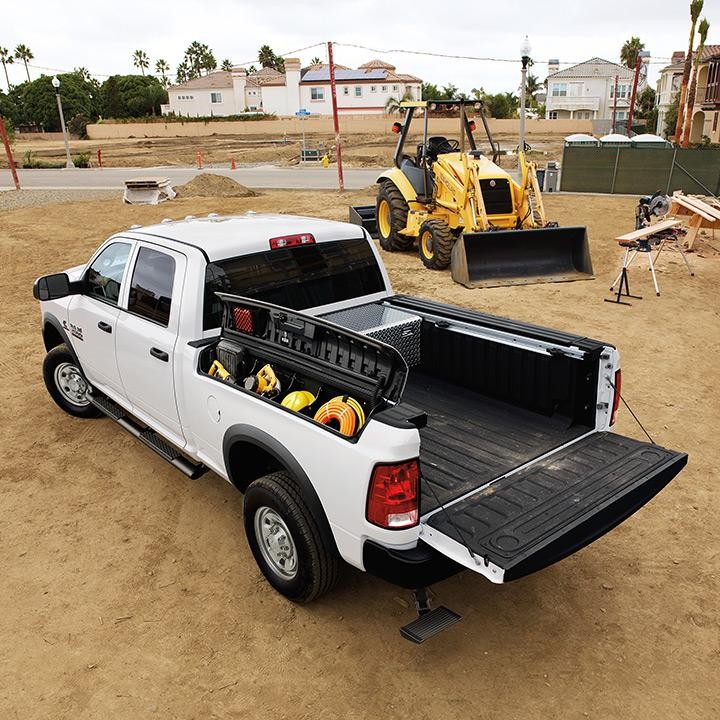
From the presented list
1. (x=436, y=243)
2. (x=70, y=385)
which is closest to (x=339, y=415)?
(x=70, y=385)

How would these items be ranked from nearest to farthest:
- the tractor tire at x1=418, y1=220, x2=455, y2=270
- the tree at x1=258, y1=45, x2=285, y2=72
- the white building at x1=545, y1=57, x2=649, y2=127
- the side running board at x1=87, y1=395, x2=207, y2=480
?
the side running board at x1=87, y1=395, x2=207, y2=480 → the tractor tire at x1=418, y1=220, x2=455, y2=270 → the white building at x1=545, y1=57, x2=649, y2=127 → the tree at x1=258, y1=45, x2=285, y2=72

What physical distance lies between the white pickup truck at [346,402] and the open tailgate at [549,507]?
0.01 meters

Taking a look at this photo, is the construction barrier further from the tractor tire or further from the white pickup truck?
the white pickup truck

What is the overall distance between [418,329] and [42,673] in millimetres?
3328

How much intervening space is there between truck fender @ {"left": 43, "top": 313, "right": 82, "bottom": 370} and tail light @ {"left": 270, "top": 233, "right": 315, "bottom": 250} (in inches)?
92.2

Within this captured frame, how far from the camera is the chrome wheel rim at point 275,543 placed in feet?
12.2

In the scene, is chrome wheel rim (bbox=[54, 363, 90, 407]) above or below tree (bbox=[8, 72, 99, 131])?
below

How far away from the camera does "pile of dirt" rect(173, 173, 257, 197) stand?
2172 cm

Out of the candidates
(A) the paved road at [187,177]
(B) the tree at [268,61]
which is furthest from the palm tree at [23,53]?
(A) the paved road at [187,177]

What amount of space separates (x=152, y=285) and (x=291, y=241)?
1078 millimetres

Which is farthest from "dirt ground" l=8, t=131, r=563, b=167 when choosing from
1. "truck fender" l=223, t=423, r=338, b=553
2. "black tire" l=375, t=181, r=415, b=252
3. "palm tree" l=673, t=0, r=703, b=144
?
"truck fender" l=223, t=423, r=338, b=553

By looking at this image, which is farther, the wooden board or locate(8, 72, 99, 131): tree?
locate(8, 72, 99, 131): tree

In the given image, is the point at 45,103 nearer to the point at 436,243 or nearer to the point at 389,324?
the point at 436,243

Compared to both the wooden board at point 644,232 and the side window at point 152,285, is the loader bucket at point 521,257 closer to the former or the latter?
the wooden board at point 644,232
